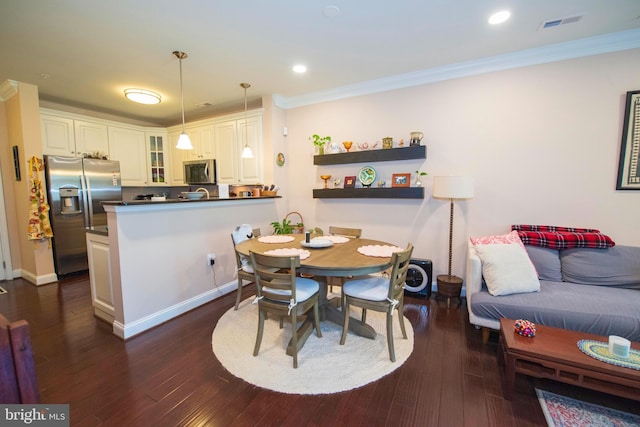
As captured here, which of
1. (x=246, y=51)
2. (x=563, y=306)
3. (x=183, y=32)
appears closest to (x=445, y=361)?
(x=563, y=306)

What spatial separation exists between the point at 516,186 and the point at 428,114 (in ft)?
4.30

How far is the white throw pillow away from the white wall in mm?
726

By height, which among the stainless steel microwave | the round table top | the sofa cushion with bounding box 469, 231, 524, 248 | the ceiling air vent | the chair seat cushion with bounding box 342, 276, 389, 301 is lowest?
the chair seat cushion with bounding box 342, 276, 389, 301

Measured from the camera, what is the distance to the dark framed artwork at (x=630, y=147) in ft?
8.28

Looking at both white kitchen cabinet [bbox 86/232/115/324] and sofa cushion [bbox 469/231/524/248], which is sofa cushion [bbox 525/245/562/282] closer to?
sofa cushion [bbox 469/231/524/248]

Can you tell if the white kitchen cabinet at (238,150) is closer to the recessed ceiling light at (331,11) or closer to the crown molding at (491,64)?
the crown molding at (491,64)

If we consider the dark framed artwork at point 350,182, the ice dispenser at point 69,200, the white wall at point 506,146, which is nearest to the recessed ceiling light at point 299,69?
the white wall at point 506,146

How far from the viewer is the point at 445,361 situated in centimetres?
210

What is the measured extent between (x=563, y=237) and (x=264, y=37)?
3.50 m

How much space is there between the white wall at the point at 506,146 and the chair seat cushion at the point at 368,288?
56.2 inches

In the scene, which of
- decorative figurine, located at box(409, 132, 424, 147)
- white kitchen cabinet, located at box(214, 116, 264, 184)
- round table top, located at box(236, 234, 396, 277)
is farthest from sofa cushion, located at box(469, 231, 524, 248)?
white kitchen cabinet, located at box(214, 116, 264, 184)

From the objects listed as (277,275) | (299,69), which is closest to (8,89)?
(299,69)

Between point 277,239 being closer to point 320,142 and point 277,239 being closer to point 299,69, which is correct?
point 320,142

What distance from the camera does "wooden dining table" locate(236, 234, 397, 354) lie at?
2.02 m
